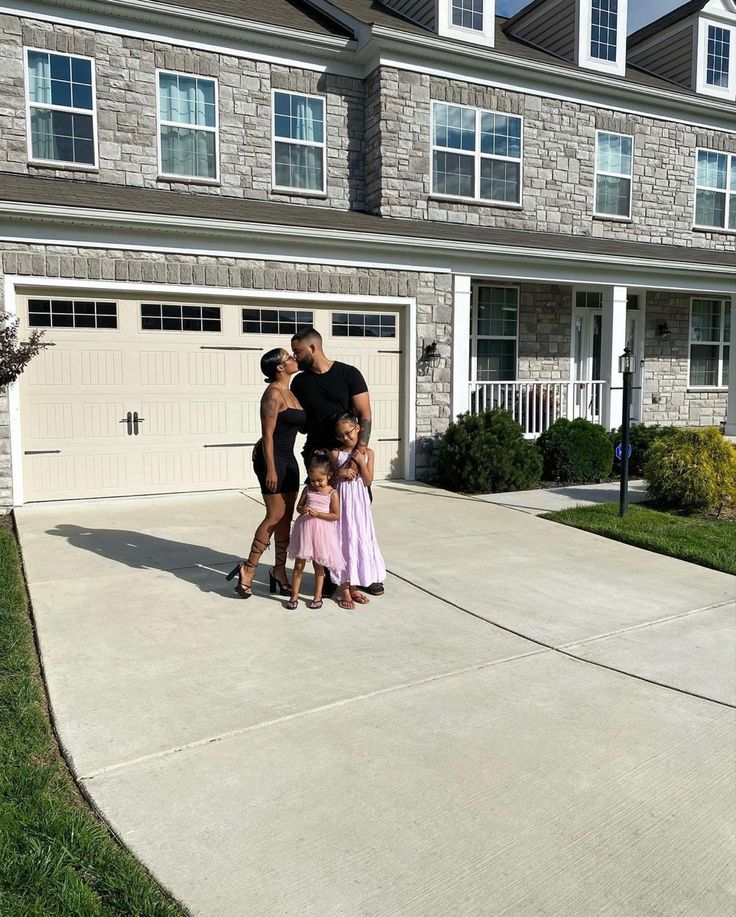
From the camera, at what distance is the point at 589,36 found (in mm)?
15016

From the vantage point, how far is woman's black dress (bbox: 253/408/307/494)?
5.47m

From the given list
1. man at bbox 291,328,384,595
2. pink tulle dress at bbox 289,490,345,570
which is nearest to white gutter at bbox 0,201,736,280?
man at bbox 291,328,384,595

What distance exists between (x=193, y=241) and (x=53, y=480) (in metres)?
3.35

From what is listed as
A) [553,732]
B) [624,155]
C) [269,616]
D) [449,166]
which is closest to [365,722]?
[553,732]

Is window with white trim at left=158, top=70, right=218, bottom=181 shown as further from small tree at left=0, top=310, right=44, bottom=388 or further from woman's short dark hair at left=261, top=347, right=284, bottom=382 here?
woman's short dark hair at left=261, top=347, right=284, bottom=382

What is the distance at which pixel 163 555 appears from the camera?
7.07m

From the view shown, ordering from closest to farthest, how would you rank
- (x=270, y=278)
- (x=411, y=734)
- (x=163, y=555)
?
(x=411, y=734) → (x=163, y=555) → (x=270, y=278)

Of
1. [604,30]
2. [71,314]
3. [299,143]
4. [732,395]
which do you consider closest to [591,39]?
[604,30]

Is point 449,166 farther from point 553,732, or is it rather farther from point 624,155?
point 553,732

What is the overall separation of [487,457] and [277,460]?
5.59 m

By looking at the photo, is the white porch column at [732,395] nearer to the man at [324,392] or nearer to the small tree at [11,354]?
the man at [324,392]

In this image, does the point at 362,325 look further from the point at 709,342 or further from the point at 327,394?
the point at 709,342

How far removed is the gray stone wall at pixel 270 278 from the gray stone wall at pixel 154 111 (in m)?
2.64

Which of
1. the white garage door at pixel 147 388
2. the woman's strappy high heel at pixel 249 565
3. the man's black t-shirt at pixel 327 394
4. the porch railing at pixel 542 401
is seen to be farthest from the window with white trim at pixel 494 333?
the woman's strappy high heel at pixel 249 565
